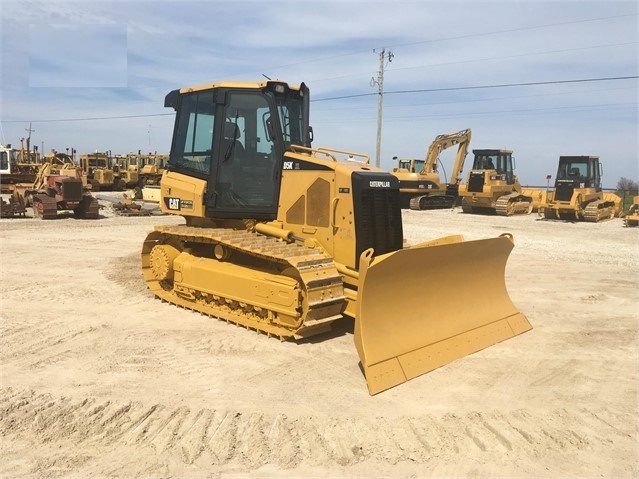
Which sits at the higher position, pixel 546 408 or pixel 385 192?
pixel 385 192

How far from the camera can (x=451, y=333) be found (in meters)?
5.83

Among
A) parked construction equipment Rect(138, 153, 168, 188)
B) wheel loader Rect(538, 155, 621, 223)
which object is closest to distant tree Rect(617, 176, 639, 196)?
wheel loader Rect(538, 155, 621, 223)

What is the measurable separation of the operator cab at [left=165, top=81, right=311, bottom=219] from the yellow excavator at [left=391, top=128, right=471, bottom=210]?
1967 cm

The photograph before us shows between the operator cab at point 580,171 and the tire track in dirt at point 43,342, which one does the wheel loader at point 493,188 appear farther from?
the tire track in dirt at point 43,342

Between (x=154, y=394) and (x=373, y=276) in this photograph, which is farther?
(x=373, y=276)

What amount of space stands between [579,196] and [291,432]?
22181 millimetres

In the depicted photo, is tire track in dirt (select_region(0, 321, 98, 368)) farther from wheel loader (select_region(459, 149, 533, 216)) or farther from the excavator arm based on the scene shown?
the excavator arm

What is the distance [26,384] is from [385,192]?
4330 millimetres

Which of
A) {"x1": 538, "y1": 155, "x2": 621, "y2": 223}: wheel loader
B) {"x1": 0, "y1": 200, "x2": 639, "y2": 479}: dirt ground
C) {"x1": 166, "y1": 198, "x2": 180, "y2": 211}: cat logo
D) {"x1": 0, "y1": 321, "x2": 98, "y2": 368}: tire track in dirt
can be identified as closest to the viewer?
{"x1": 0, "y1": 200, "x2": 639, "y2": 479}: dirt ground

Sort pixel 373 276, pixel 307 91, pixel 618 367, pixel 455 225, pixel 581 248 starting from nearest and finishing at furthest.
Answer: pixel 373 276 < pixel 618 367 < pixel 307 91 < pixel 581 248 < pixel 455 225

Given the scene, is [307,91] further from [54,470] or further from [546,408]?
[54,470]

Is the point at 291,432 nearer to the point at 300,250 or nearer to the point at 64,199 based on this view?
the point at 300,250

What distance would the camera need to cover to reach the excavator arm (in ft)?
94.1

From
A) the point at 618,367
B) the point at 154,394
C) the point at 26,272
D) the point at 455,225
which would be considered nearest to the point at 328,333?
the point at 154,394
